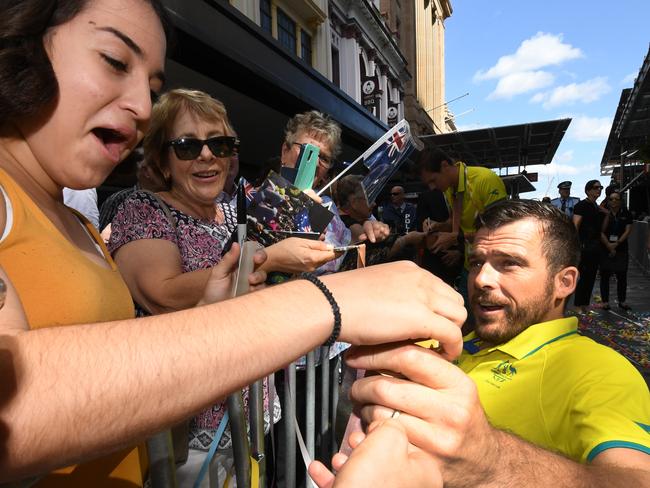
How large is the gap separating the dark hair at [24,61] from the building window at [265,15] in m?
12.2

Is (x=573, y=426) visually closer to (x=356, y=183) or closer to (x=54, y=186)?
(x=54, y=186)

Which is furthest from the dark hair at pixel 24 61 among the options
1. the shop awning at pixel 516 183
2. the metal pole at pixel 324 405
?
the shop awning at pixel 516 183

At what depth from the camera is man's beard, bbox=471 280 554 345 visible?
6.57ft

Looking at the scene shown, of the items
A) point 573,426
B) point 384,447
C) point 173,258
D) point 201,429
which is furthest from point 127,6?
point 573,426

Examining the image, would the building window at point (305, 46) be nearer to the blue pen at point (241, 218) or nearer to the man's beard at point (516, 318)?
the man's beard at point (516, 318)

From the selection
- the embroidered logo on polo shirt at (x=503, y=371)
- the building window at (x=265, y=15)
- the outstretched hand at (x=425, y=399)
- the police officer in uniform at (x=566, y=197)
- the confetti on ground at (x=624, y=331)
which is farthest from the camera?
the building window at (x=265, y=15)

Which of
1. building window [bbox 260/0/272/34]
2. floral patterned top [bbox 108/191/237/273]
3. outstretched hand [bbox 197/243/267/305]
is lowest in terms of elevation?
outstretched hand [bbox 197/243/267/305]

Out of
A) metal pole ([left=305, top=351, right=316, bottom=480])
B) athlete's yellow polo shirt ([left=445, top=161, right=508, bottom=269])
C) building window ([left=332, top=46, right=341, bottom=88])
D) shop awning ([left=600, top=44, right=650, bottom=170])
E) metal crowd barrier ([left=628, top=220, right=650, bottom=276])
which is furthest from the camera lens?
building window ([left=332, top=46, right=341, bottom=88])

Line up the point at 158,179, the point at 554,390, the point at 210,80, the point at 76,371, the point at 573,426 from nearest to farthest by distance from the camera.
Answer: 1. the point at 76,371
2. the point at 573,426
3. the point at 554,390
4. the point at 158,179
5. the point at 210,80

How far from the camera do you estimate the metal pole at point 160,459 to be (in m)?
1.07

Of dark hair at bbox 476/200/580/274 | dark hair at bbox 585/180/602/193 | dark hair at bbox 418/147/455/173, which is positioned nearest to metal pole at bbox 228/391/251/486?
dark hair at bbox 476/200/580/274

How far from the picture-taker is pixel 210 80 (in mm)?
5762

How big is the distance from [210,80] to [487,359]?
205 inches

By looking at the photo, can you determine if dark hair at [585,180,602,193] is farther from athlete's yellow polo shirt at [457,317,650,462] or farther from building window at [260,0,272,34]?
building window at [260,0,272,34]
